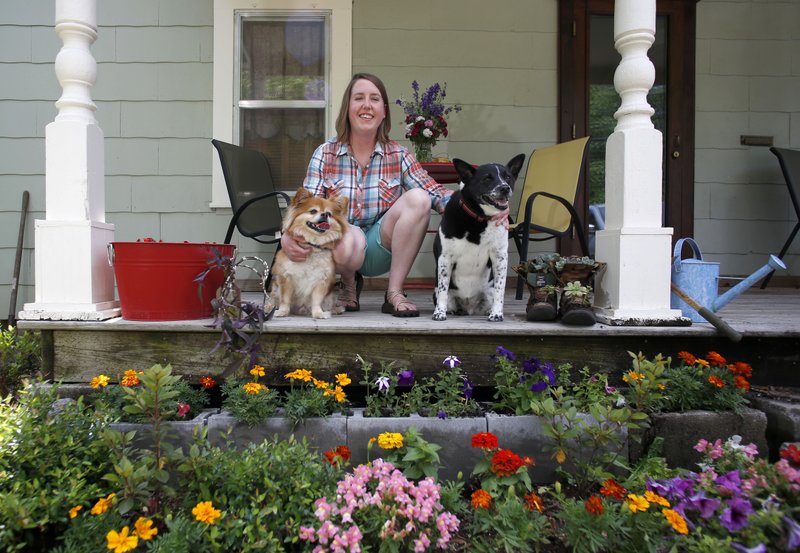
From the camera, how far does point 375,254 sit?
2.62 meters

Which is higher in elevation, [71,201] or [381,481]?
[71,201]

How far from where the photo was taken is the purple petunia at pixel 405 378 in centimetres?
186

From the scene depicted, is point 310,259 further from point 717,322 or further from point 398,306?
point 717,322

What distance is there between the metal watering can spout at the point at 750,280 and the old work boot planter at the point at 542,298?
68 cm

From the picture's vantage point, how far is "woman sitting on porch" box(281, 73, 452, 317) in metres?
2.43

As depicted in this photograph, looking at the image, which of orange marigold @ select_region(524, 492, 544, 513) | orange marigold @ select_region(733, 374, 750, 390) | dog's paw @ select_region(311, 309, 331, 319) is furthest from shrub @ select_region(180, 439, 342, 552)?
orange marigold @ select_region(733, 374, 750, 390)

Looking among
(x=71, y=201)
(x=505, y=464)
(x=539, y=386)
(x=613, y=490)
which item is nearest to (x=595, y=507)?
(x=613, y=490)

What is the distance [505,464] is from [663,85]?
12.0 feet

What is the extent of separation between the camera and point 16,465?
4.64 ft

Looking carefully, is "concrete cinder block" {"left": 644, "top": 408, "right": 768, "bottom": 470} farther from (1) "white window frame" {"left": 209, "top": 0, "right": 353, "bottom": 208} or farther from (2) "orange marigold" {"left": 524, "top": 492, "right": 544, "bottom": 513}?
(1) "white window frame" {"left": 209, "top": 0, "right": 353, "bottom": 208}

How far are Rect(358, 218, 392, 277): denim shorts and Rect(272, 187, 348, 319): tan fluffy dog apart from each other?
34 centimetres

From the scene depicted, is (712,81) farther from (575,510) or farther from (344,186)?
(575,510)

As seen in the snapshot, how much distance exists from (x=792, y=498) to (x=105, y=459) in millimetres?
1820

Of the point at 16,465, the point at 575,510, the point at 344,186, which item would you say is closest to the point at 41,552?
the point at 16,465
